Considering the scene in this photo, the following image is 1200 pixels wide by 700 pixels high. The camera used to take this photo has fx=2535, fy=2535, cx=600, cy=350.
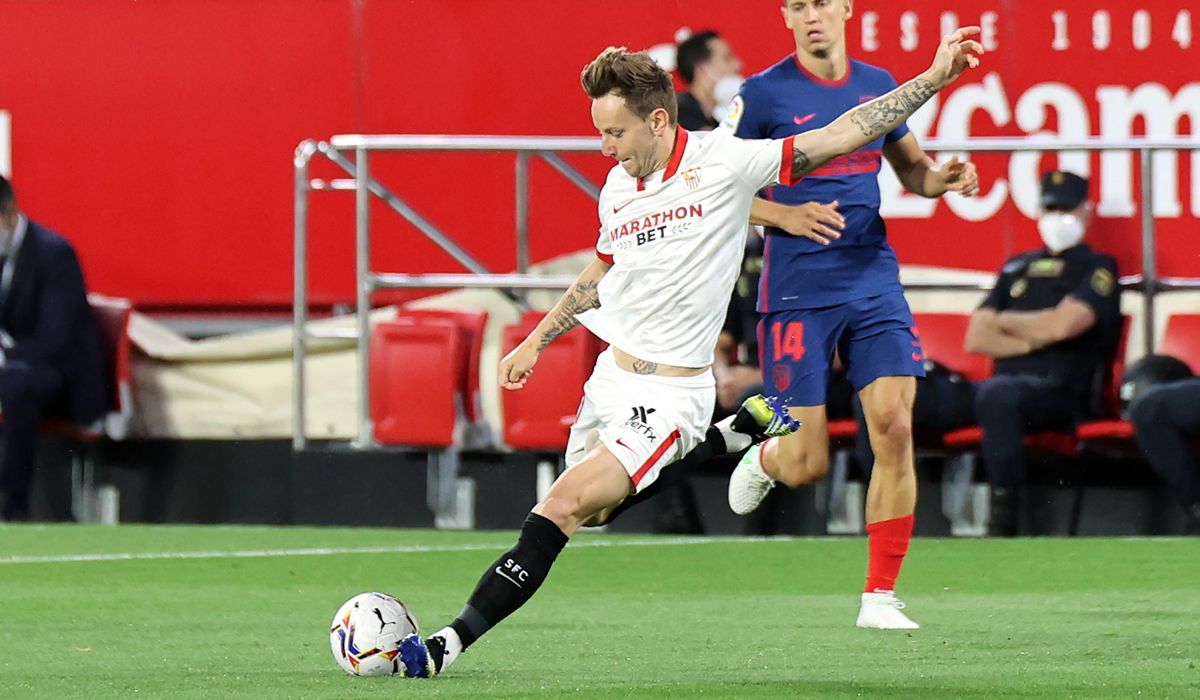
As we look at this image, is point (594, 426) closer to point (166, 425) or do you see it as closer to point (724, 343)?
point (724, 343)

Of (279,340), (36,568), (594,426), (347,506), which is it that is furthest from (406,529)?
(594,426)

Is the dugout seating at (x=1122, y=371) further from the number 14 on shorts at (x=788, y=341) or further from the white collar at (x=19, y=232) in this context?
the white collar at (x=19, y=232)

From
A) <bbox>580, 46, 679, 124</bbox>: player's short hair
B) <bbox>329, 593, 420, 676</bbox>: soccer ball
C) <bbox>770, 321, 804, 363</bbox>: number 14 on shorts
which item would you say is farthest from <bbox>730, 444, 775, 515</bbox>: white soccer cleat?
<bbox>329, 593, 420, 676</bbox>: soccer ball

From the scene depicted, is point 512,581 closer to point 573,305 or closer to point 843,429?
point 573,305

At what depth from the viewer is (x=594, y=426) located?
7051 millimetres

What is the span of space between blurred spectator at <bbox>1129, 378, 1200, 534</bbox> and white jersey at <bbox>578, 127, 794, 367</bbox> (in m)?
4.63

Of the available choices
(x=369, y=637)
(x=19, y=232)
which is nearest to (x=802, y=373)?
(x=369, y=637)

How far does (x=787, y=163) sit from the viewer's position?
7047mm

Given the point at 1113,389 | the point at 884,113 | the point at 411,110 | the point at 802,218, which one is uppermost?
the point at 411,110

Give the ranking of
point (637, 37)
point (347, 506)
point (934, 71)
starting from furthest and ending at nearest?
point (637, 37)
point (347, 506)
point (934, 71)

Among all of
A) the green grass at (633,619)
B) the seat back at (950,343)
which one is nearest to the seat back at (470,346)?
the green grass at (633,619)

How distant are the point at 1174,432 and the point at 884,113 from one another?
15.5 feet

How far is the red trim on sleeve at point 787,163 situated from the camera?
23.1 ft

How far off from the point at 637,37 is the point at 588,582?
4691 mm
